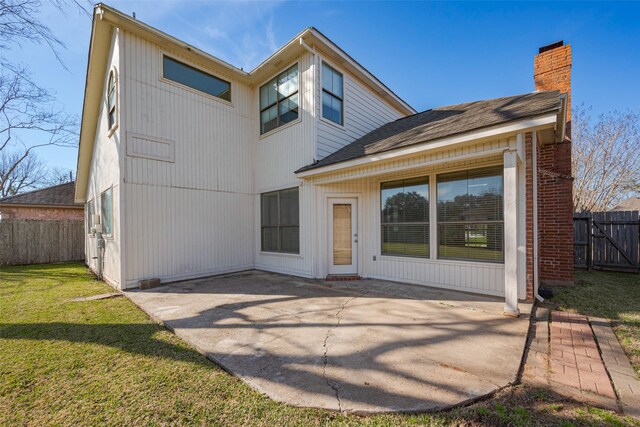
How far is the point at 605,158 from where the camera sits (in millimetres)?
15695

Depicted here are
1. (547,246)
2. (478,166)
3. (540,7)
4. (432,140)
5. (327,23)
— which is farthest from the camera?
(327,23)

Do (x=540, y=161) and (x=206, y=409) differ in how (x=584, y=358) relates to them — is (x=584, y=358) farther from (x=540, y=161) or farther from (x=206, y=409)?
(x=540, y=161)

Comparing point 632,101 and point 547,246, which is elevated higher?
point 632,101

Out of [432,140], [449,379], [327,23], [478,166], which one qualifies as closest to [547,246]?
[478,166]

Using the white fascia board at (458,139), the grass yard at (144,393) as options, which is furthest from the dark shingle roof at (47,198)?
the white fascia board at (458,139)

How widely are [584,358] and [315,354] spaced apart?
9.46 ft

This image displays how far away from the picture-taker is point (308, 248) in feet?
23.5

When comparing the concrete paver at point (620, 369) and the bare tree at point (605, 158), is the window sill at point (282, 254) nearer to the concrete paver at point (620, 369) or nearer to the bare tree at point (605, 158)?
the concrete paver at point (620, 369)

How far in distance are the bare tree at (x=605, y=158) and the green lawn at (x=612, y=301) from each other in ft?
40.5

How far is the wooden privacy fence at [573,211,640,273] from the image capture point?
7.57 meters

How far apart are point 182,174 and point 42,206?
42.7ft

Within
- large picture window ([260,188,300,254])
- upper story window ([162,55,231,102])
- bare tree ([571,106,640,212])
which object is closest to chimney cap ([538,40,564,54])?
large picture window ([260,188,300,254])

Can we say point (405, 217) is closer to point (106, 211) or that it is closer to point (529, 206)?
point (529, 206)

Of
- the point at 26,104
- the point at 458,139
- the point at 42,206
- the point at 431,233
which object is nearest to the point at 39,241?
the point at 42,206
